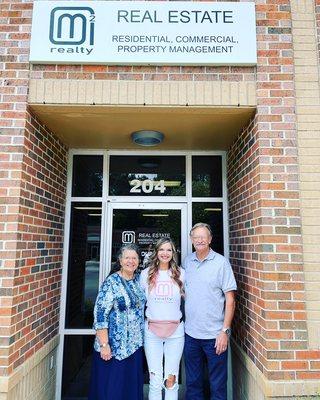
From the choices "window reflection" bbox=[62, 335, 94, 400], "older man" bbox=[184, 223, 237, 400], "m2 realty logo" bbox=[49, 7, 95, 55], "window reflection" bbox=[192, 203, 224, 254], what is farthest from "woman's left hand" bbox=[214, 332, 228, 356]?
→ "m2 realty logo" bbox=[49, 7, 95, 55]

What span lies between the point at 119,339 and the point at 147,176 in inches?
83.0

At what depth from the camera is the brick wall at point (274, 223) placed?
2.88 metres

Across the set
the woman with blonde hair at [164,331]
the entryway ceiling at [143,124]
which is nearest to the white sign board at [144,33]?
the entryway ceiling at [143,124]

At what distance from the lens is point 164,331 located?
11.0 ft

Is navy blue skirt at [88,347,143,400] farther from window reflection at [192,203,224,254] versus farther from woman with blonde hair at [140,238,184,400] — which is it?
window reflection at [192,203,224,254]

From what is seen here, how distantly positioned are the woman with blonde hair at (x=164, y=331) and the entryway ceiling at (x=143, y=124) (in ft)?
4.19

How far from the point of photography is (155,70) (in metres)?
3.28

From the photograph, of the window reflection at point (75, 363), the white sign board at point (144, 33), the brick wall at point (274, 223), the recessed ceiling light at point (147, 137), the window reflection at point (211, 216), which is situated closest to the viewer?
the brick wall at point (274, 223)

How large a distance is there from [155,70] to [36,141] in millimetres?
1370

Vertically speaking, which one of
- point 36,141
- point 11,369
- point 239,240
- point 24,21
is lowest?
point 11,369

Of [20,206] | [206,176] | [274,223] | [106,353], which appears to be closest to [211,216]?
[206,176]

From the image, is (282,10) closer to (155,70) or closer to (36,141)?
(155,70)

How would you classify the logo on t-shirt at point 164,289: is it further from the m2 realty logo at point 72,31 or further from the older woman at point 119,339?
the m2 realty logo at point 72,31

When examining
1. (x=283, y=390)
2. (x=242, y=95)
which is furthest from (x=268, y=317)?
(x=242, y=95)
